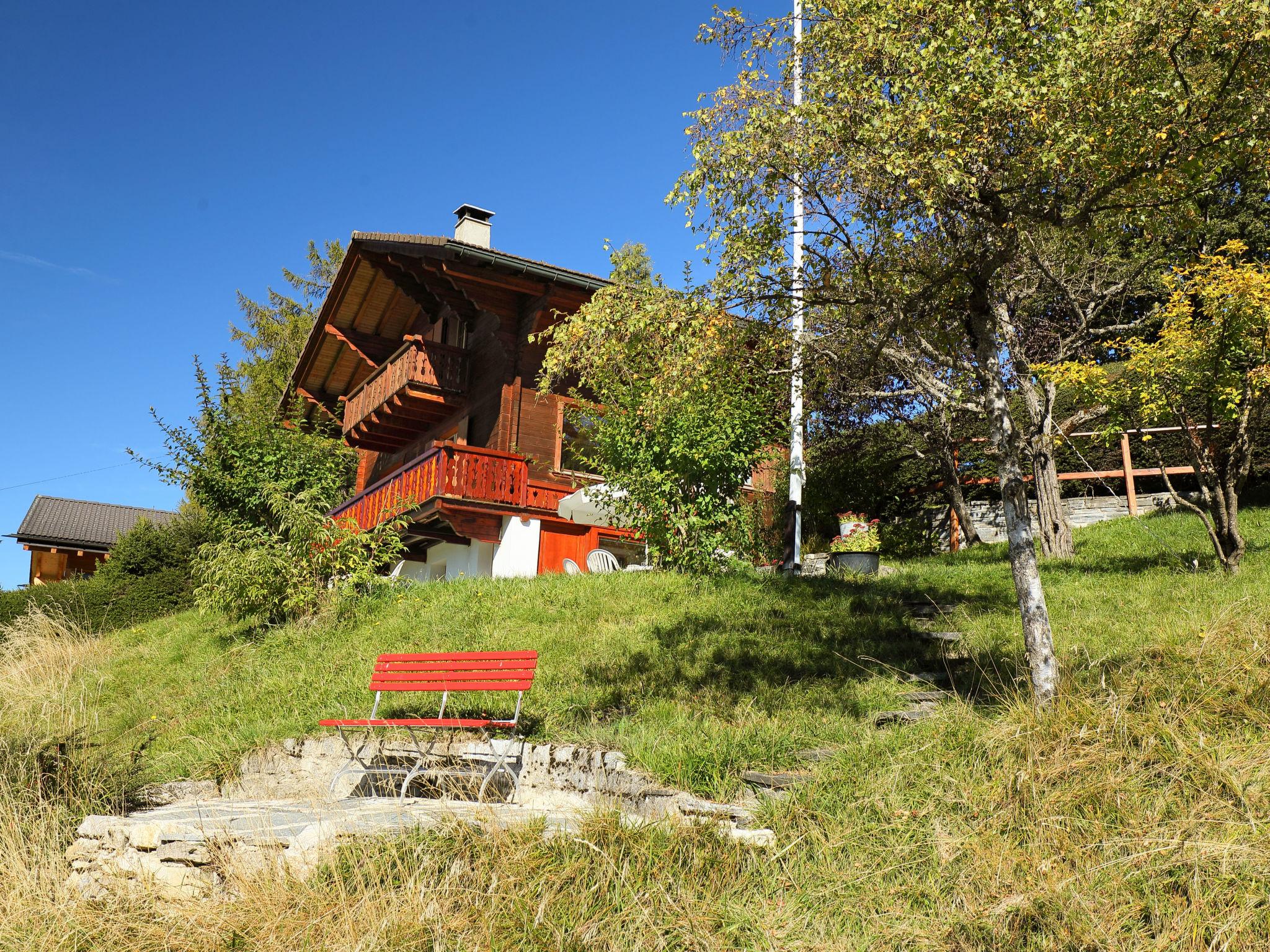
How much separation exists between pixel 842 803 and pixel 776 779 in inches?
18.1

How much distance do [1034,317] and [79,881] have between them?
16.8m

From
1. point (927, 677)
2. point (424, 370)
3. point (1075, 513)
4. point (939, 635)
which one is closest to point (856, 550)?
point (939, 635)

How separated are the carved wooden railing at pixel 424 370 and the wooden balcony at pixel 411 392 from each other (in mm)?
11

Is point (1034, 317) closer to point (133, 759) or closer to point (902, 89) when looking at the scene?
point (902, 89)

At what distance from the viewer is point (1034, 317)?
1717 centimetres

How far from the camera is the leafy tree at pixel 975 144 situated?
19.0 feet

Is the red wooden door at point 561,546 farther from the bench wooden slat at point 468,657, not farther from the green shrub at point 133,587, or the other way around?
the green shrub at point 133,587

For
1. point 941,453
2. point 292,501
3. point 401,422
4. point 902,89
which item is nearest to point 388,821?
point 902,89

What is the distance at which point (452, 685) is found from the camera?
706cm

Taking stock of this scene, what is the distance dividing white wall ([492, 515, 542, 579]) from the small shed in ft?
69.0

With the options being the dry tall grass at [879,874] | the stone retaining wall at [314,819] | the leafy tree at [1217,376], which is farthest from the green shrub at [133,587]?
the leafy tree at [1217,376]

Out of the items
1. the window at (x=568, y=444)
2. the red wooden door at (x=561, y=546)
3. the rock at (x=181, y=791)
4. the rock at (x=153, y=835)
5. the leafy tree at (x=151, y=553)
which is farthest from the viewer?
the leafy tree at (x=151, y=553)

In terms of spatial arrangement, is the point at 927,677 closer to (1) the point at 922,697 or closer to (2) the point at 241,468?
(1) the point at 922,697

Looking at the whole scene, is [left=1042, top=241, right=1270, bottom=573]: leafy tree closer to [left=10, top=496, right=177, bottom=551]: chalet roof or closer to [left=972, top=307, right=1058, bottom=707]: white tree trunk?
[left=972, top=307, right=1058, bottom=707]: white tree trunk
